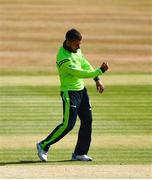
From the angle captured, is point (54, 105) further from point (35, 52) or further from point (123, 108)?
point (35, 52)

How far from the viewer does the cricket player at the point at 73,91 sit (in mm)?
10734

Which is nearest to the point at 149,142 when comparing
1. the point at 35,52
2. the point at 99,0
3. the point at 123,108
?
the point at 123,108

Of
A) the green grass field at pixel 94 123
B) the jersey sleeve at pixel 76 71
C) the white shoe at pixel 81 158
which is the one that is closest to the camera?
the jersey sleeve at pixel 76 71

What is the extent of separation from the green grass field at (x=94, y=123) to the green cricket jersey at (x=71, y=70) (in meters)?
1.01

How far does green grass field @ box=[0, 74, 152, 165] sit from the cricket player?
0.24 meters

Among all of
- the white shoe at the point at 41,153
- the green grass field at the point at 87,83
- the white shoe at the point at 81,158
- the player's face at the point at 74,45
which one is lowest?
the green grass field at the point at 87,83

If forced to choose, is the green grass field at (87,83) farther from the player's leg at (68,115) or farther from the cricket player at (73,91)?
the player's leg at (68,115)

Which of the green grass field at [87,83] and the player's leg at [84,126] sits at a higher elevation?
the player's leg at [84,126]

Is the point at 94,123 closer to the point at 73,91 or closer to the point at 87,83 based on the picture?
the point at 73,91

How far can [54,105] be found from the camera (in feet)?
57.0

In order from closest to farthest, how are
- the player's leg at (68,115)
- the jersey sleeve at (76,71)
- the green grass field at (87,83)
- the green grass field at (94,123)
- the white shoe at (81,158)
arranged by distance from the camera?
the jersey sleeve at (76,71) < the player's leg at (68,115) < the white shoe at (81,158) < the green grass field at (87,83) < the green grass field at (94,123)

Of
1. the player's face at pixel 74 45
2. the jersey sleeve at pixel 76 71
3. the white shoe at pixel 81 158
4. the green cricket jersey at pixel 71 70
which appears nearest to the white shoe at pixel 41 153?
the white shoe at pixel 81 158

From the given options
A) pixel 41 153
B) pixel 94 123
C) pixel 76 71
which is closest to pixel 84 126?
pixel 41 153

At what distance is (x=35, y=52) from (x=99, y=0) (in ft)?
32.3
